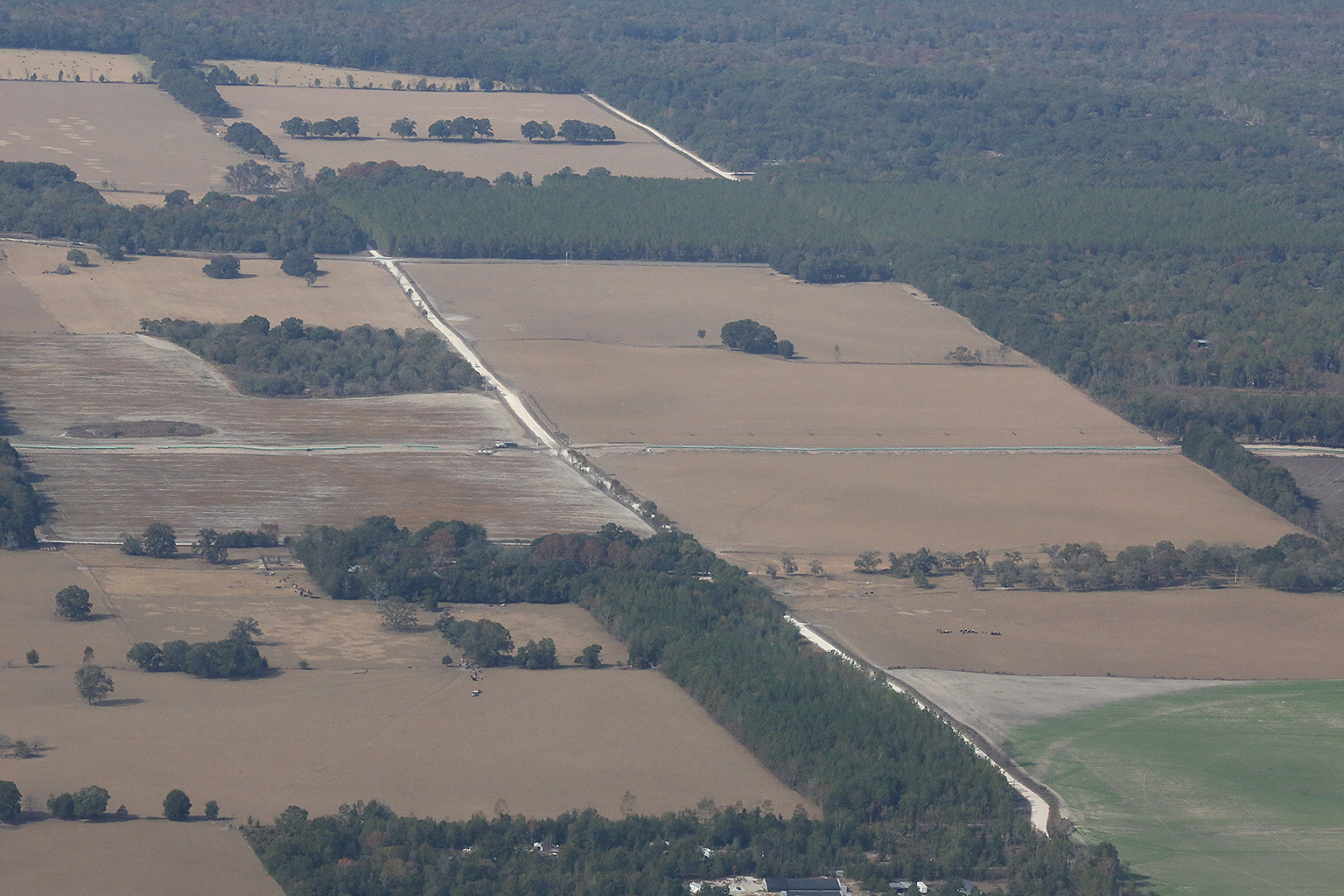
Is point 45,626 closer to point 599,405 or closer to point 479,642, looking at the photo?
point 479,642

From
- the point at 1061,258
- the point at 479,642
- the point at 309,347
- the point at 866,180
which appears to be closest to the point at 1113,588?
the point at 479,642

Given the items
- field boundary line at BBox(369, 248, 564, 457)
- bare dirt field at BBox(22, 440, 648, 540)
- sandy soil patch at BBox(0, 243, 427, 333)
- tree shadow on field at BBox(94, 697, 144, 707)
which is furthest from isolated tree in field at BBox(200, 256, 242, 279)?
tree shadow on field at BBox(94, 697, 144, 707)

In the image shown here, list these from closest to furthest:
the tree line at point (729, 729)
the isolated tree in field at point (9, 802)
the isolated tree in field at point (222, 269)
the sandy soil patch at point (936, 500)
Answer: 1. the isolated tree in field at point (9, 802)
2. the tree line at point (729, 729)
3. the sandy soil patch at point (936, 500)
4. the isolated tree in field at point (222, 269)

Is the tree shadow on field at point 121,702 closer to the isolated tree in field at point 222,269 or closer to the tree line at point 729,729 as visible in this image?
the tree line at point 729,729

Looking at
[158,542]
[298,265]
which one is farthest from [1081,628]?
[298,265]

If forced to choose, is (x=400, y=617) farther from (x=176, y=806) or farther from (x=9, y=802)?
(x=9, y=802)

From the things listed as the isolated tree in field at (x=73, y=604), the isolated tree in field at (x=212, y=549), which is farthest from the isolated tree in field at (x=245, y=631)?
the isolated tree in field at (x=212, y=549)

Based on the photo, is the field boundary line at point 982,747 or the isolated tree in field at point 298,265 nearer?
the field boundary line at point 982,747
